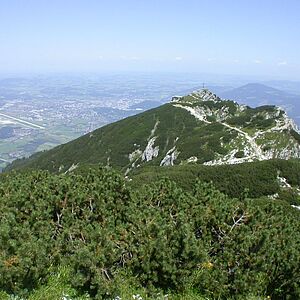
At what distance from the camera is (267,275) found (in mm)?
9742

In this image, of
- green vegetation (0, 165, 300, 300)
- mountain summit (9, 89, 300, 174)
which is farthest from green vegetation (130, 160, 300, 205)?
green vegetation (0, 165, 300, 300)

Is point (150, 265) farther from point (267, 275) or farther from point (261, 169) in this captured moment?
point (261, 169)

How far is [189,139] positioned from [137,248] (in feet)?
270

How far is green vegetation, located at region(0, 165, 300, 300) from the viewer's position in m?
8.24

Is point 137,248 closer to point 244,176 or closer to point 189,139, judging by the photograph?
point 244,176

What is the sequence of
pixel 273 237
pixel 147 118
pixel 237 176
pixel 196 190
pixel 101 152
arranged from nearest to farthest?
pixel 273 237, pixel 196 190, pixel 237 176, pixel 101 152, pixel 147 118

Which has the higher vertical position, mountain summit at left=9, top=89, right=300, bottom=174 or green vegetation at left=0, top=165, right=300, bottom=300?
green vegetation at left=0, top=165, right=300, bottom=300

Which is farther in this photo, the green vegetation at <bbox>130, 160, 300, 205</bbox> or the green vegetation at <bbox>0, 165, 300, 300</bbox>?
the green vegetation at <bbox>130, 160, 300, 205</bbox>

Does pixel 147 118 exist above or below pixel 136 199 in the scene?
below

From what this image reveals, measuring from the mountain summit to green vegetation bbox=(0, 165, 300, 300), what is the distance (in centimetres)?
6500

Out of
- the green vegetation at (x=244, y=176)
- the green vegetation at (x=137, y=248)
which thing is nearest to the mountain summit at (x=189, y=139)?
the green vegetation at (x=244, y=176)

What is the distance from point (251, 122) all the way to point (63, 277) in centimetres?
8981

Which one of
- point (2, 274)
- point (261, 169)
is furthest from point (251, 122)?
point (2, 274)

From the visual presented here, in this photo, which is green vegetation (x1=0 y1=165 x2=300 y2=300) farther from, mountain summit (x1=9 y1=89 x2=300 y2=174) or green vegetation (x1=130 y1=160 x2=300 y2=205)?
mountain summit (x1=9 y1=89 x2=300 y2=174)
